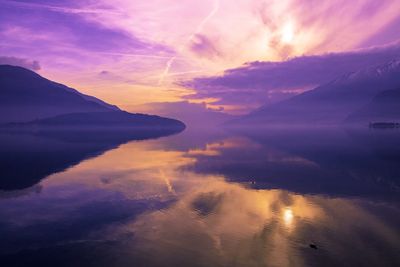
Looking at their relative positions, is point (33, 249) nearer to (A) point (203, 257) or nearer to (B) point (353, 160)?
(A) point (203, 257)

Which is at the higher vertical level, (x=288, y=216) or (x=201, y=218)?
(x=288, y=216)

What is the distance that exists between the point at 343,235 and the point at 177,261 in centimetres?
1401

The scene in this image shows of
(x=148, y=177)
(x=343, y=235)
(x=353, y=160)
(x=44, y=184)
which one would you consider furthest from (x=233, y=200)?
(x=353, y=160)

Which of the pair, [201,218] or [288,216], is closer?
[201,218]

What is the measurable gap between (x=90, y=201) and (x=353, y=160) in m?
60.7

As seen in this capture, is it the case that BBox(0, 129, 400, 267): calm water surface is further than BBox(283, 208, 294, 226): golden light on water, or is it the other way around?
BBox(283, 208, 294, 226): golden light on water

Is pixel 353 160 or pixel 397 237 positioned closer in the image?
pixel 397 237

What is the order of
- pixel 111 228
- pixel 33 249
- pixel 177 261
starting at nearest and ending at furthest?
pixel 177 261 → pixel 33 249 → pixel 111 228

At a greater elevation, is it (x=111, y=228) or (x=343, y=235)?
(x=343, y=235)

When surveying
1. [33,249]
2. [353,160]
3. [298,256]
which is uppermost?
[353,160]

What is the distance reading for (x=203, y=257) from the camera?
27.1m

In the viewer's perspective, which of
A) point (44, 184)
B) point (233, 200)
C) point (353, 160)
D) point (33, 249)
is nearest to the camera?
point (33, 249)

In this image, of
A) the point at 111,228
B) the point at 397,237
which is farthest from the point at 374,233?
the point at 111,228

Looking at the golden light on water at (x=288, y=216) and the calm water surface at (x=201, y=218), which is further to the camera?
the golden light on water at (x=288, y=216)
